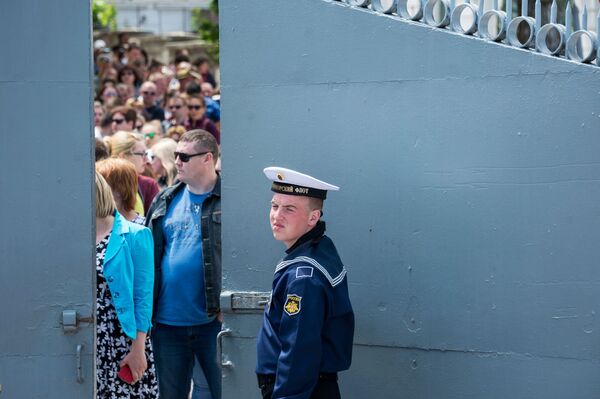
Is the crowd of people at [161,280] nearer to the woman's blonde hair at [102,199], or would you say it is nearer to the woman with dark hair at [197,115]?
the woman's blonde hair at [102,199]

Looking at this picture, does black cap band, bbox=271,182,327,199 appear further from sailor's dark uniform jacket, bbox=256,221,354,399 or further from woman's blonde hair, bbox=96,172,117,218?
woman's blonde hair, bbox=96,172,117,218

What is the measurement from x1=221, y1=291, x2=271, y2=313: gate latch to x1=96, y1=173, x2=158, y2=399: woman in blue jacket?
828 millimetres

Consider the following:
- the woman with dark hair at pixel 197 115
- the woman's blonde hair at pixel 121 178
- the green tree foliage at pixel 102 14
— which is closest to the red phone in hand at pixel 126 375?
the woman's blonde hair at pixel 121 178

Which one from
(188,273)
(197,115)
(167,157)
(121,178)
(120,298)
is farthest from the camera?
(197,115)

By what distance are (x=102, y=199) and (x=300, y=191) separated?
157 centimetres

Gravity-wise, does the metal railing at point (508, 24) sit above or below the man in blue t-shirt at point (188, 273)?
Result: above

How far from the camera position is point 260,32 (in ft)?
15.8

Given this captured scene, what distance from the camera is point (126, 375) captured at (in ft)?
18.3

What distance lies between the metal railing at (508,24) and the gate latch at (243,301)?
4.85ft

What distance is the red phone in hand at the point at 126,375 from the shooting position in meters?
5.58

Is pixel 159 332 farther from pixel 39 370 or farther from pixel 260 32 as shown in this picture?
pixel 260 32

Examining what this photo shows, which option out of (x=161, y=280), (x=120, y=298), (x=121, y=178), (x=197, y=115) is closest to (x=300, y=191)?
(x=120, y=298)

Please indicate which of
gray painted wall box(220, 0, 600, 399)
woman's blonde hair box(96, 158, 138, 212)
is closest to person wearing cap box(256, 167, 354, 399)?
gray painted wall box(220, 0, 600, 399)

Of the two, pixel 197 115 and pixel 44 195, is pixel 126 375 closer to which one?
pixel 44 195
